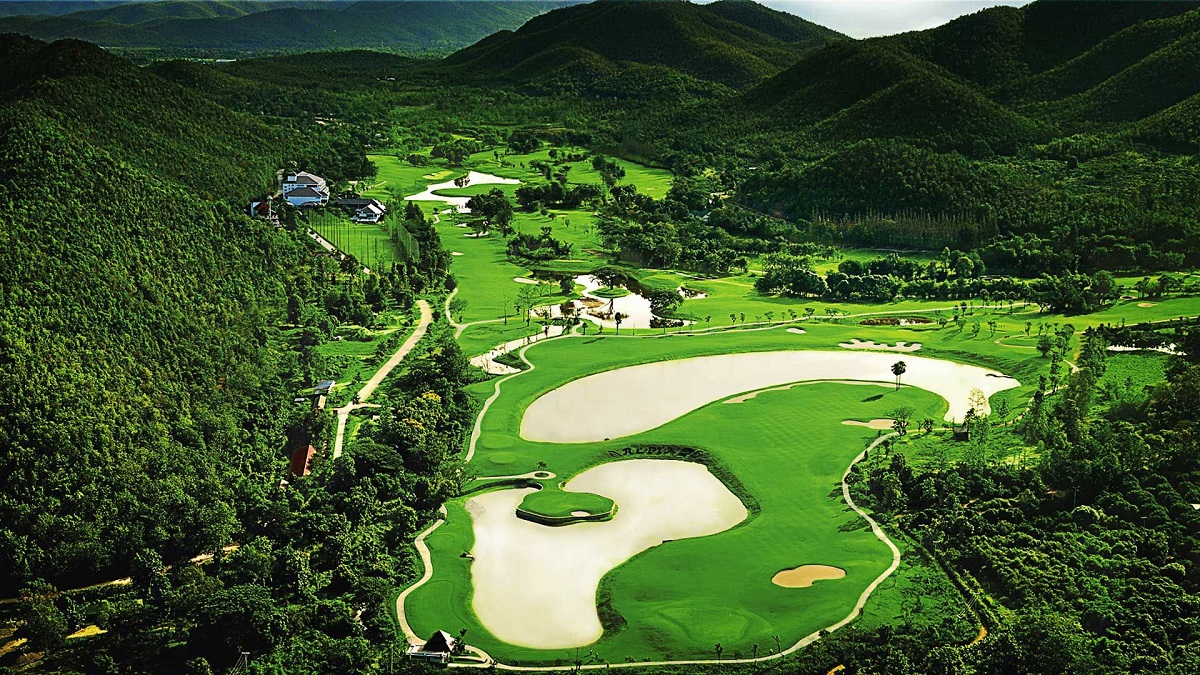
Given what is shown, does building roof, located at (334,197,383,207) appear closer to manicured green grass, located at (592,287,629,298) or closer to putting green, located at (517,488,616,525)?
manicured green grass, located at (592,287,629,298)

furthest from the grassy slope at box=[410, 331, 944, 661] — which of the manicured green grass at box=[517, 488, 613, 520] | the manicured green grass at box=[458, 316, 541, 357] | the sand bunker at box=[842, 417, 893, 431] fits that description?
the manicured green grass at box=[458, 316, 541, 357]

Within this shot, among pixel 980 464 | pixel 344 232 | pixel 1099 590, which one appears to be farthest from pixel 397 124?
pixel 1099 590

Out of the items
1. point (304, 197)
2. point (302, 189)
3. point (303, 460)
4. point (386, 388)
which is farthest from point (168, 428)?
point (302, 189)

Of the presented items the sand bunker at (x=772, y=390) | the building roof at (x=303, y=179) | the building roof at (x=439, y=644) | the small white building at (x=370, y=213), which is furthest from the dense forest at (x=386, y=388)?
the sand bunker at (x=772, y=390)

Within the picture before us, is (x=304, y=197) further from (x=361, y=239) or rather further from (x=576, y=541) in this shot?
(x=576, y=541)

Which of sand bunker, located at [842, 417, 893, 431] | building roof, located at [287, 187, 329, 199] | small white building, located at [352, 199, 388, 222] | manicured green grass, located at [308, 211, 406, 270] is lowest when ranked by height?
sand bunker, located at [842, 417, 893, 431]

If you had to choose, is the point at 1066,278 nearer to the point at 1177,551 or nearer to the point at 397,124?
the point at 1177,551
